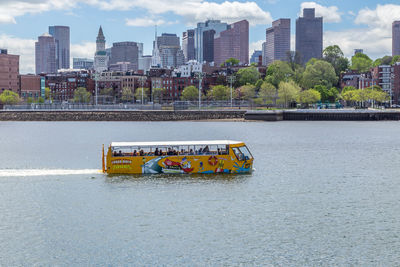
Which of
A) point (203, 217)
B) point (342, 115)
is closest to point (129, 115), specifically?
point (342, 115)

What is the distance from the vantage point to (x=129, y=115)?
191375 millimetres

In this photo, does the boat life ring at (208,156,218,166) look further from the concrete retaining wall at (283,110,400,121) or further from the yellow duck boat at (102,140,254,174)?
the concrete retaining wall at (283,110,400,121)

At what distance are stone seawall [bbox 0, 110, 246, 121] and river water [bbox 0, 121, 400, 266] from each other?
118 m

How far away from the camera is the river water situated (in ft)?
103

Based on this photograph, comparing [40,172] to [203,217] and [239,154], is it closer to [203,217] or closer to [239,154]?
[239,154]

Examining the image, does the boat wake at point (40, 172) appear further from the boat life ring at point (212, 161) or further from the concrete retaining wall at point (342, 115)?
the concrete retaining wall at point (342, 115)

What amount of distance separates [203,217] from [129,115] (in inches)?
6075

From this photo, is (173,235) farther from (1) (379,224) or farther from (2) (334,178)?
(2) (334,178)

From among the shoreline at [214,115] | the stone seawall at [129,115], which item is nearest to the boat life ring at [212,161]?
the shoreline at [214,115]

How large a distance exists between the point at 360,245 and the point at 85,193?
22490 millimetres

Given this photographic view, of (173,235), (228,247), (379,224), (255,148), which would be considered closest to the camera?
(228,247)

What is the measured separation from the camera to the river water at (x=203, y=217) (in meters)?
31.4

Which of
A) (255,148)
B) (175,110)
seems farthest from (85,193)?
(175,110)

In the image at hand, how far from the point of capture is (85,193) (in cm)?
4728
